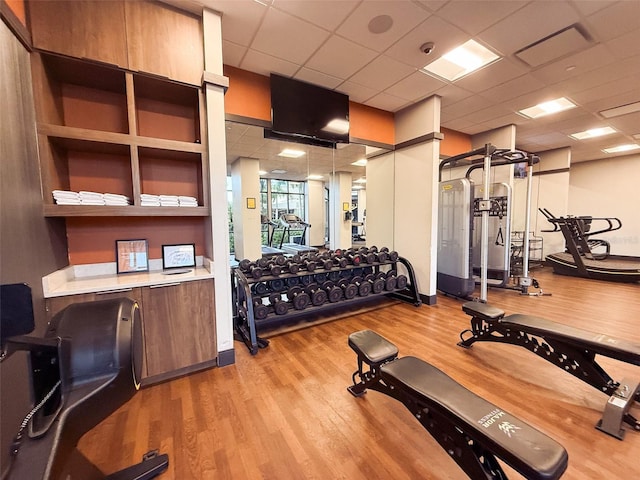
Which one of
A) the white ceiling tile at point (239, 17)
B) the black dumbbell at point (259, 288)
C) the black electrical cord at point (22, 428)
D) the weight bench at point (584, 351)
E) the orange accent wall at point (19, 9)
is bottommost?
the weight bench at point (584, 351)

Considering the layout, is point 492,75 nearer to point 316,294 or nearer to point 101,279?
point 316,294

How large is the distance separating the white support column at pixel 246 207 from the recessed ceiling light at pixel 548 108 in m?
4.92

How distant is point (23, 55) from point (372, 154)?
4.57 meters

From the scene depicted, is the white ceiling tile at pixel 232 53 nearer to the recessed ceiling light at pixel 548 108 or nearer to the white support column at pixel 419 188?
the white support column at pixel 419 188

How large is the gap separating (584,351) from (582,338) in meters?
0.19

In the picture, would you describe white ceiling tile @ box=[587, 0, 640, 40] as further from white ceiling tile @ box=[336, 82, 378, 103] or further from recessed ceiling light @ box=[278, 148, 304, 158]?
recessed ceiling light @ box=[278, 148, 304, 158]

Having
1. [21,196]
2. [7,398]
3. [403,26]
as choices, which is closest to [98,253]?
[21,196]

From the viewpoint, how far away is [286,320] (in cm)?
379

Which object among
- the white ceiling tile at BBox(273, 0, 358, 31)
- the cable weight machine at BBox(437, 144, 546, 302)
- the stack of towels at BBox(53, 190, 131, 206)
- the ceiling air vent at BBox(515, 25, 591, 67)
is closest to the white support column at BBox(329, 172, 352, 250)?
the cable weight machine at BBox(437, 144, 546, 302)

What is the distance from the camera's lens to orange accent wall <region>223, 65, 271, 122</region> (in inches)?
128

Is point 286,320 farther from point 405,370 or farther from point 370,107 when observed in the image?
point 370,107

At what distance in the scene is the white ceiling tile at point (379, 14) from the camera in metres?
2.39

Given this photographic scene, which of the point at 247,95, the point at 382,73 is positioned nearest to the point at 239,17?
the point at 247,95

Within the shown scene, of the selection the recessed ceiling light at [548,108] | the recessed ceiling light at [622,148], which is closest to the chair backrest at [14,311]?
the recessed ceiling light at [548,108]
